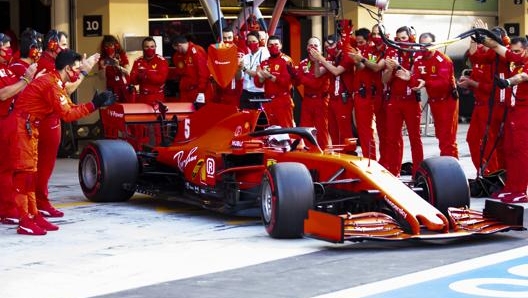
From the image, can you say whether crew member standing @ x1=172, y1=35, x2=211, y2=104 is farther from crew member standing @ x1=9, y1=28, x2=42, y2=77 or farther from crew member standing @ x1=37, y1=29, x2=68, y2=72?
crew member standing @ x1=9, y1=28, x2=42, y2=77

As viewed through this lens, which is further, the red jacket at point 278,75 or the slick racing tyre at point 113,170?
the red jacket at point 278,75

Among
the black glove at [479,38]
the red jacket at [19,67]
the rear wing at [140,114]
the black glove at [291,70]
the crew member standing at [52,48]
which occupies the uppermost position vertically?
the black glove at [479,38]

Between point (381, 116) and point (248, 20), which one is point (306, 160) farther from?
point (248, 20)

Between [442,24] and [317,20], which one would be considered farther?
[442,24]

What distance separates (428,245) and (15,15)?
12.4 m

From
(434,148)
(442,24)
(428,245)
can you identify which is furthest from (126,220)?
(442,24)

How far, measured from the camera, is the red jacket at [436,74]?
14242 mm

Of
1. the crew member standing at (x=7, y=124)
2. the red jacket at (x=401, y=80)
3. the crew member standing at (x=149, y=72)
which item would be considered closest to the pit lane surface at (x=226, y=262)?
the crew member standing at (x=7, y=124)

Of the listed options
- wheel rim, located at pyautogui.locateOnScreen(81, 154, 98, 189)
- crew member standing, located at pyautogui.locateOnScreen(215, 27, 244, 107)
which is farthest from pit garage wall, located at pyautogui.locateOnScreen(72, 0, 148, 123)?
wheel rim, located at pyautogui.locateOnScreen(81, 154, 98, 189)

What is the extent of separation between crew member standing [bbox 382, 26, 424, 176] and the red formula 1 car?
2.66 meters

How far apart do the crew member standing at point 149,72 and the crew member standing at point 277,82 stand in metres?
1.75

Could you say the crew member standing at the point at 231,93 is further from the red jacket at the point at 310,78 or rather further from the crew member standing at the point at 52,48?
the crew member standing at the point at 52,48

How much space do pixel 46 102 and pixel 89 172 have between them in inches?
95.8

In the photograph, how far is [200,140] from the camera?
487 inches
